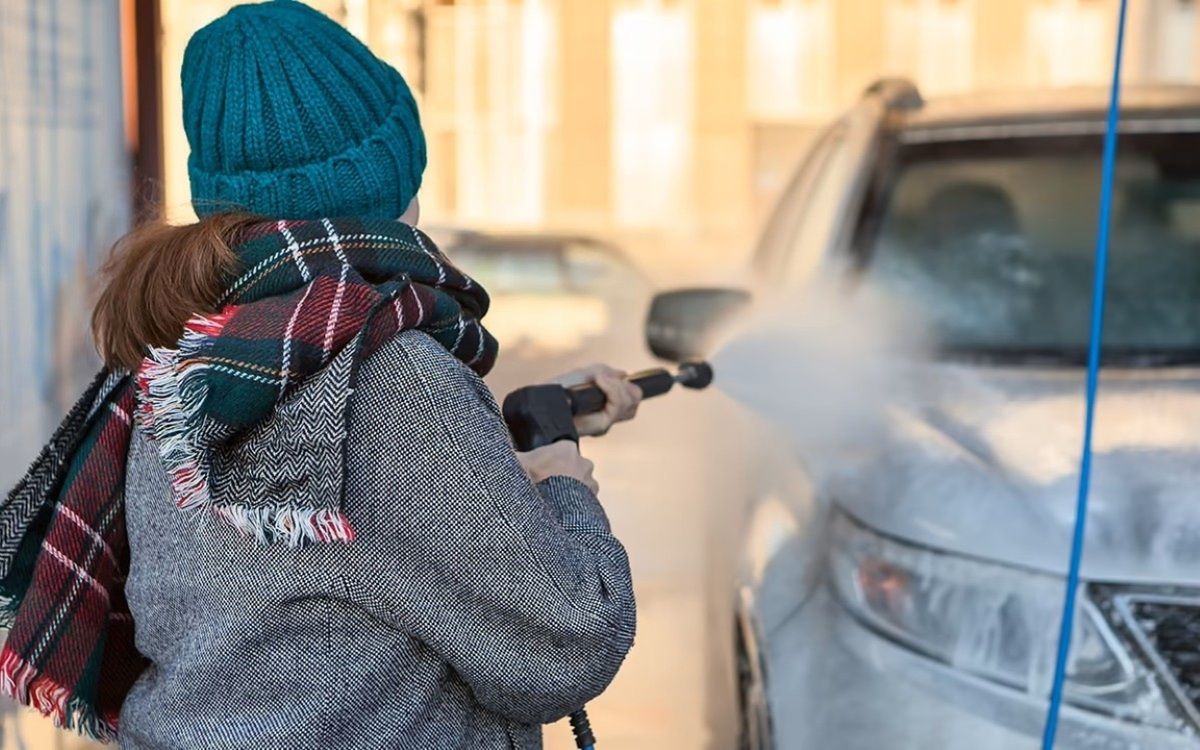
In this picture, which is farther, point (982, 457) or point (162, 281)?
point (982, 457)

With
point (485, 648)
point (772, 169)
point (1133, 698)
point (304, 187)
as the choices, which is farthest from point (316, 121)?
A: point (772, 169)

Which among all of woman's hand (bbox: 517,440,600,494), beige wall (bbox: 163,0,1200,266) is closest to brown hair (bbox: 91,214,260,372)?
woman's hand (bbox: 517,440,600,494)

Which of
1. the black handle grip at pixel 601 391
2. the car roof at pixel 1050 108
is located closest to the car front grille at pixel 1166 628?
the black handle grip at pixel 601 391

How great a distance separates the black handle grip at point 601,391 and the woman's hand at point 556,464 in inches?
5.3

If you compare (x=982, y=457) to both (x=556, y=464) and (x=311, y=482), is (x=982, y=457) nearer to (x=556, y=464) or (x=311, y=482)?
(x=556, y=464)

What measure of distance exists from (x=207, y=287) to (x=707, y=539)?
226 cm

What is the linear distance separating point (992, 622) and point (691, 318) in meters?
1.14

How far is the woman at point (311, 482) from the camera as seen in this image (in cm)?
123

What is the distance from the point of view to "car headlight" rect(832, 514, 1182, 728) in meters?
2.17

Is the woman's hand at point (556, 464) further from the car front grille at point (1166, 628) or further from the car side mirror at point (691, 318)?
the car side mirror at point (691, 318)

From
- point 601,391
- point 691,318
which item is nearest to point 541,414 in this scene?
point 601,391

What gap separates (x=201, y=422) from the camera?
1.21 m

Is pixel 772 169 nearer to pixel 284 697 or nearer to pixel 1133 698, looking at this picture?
pixel 1133 698

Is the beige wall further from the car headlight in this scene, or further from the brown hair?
the brown hair
